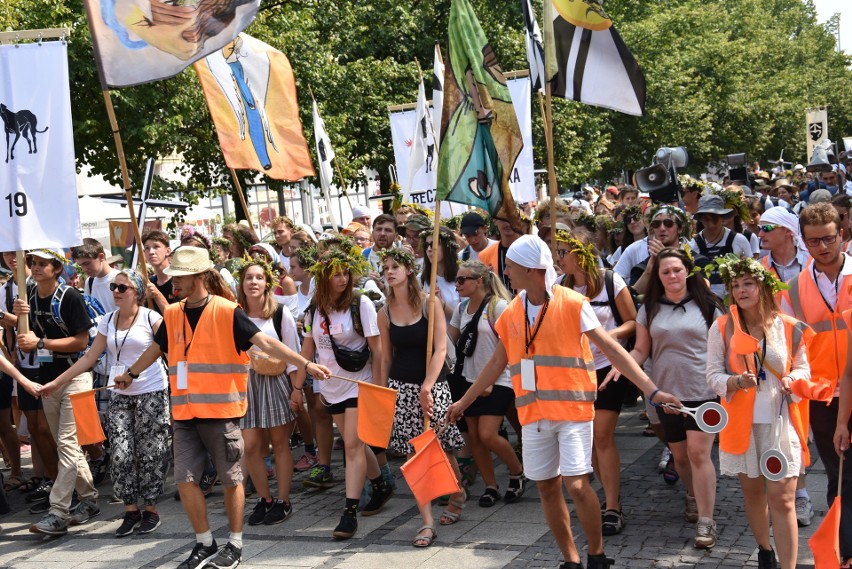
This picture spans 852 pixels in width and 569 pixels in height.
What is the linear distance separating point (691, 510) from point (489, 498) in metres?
1.47

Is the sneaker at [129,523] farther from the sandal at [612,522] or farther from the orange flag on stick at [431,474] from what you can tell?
the sandal at [612,522]

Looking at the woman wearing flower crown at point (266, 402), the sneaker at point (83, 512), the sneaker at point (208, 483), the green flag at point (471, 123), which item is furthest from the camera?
the sneaker at point (208, 483)

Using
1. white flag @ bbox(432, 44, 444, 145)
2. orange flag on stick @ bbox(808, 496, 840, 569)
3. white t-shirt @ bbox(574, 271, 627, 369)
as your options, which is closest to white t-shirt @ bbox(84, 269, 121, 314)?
white flag @ bbox(432, 44, 444, 145)

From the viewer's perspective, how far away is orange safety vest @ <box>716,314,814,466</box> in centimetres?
562

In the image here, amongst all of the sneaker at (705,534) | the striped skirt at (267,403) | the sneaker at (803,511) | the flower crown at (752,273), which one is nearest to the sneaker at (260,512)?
the striped skirt at (267,403)

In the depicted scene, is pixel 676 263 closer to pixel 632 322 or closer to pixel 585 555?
pixel 632 322

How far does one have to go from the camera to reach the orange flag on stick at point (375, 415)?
7027mm

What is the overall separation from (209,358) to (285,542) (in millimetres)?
1419

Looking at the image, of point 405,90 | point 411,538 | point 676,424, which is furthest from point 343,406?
point 405,90

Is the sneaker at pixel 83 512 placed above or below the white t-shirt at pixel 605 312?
below

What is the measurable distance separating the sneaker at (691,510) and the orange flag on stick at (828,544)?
1.66 meters

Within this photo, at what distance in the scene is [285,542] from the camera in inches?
286

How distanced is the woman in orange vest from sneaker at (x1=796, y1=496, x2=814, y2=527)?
0.94 meters

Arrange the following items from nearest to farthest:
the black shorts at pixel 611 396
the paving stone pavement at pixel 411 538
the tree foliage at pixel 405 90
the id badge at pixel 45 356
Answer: the paving stone pavement at pixel 411 538 → the black shorts at pixel 611 396 → the id badge at pixel 45 356 → the tree foliage at pixel 405 90
